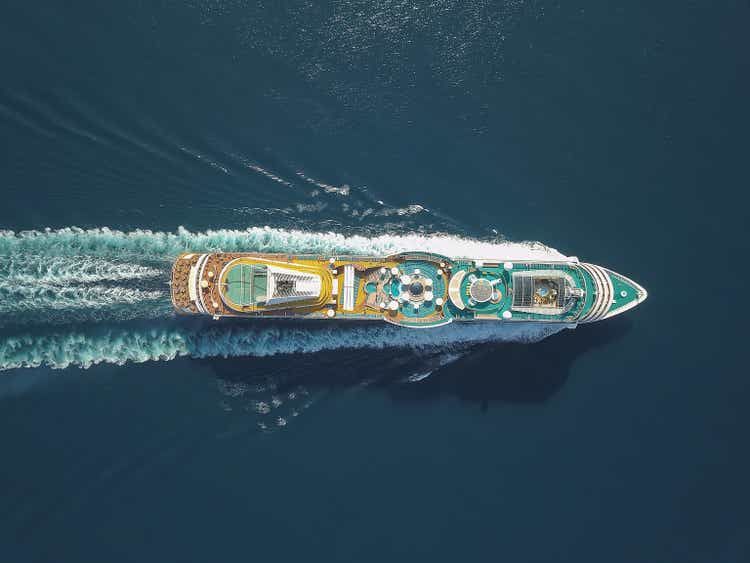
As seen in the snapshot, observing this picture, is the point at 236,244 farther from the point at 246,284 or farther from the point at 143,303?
the point at 143,303

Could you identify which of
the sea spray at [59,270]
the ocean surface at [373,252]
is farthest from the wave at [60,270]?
the ocean surface at [373,252]

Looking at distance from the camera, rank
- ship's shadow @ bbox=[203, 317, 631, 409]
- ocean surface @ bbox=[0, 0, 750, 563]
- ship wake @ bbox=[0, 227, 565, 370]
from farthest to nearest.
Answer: ship's shadow @ bbox=[203, 317, 631, 409] → ocean surface @ bbox=[0, 0, 750, 563] → ship wake @ bbox=[0, 227, 565, 370]

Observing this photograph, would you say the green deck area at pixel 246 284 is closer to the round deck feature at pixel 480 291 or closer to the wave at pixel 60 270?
the wave at pixel 60 270

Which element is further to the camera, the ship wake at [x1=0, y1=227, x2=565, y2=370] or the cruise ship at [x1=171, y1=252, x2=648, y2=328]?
the ship wake at [x1=0, y1=227, x2=565, y2=370]

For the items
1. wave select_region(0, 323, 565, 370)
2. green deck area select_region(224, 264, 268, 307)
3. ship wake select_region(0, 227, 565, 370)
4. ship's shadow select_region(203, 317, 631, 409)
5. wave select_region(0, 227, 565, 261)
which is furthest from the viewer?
ship's shadow select_region(203, 317, 631, 409)

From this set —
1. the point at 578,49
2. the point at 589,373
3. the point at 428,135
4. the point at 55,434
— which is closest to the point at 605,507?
the point at 589,373

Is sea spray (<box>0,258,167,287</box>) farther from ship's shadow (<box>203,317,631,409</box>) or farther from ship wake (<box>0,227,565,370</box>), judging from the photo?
ship's shadow (<box>203,317,631,409</box>)

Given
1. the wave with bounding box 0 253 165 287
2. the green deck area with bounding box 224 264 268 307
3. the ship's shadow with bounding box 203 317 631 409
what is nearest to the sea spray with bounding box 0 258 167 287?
the wave with bounding box 0 253 165 287
